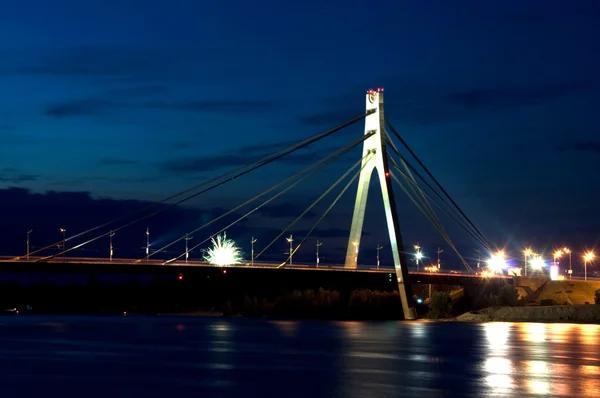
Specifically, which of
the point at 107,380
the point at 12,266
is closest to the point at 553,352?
the point at 107,380

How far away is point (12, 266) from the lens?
75.2 m

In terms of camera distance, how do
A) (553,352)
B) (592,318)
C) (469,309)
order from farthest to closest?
(469,309) → (592,318) → (553,352)

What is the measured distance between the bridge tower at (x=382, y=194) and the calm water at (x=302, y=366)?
1035cm

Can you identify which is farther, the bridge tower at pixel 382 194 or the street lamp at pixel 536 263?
the street lamp at pixel 536 263

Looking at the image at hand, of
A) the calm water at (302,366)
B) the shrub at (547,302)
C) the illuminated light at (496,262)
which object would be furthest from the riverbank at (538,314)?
the calm water at (302,366)

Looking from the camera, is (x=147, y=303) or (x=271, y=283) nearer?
(x=271, y=283)

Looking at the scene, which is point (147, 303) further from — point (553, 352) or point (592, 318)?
point (553, 352)

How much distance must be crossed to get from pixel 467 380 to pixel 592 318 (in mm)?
59620

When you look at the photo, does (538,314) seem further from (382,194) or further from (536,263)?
(536,263)

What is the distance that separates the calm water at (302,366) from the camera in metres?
34.8

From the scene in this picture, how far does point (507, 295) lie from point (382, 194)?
2948 centimetres

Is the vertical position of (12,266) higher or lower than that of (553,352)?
higher

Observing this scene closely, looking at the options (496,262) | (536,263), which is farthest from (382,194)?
(536,263)

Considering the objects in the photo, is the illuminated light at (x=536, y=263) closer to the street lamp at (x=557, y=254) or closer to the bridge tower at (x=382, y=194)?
the street lamp at (x=557, y=254)
